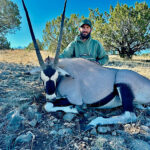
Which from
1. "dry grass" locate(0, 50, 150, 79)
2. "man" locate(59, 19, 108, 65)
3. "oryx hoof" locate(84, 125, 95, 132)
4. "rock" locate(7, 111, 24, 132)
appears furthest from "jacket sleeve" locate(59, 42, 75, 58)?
"oryx hoof" locate(84, 125, 95, 132)

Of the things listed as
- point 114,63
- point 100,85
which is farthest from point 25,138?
point 114,63

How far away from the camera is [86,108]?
291 cm

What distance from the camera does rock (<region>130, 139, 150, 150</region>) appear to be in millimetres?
1821

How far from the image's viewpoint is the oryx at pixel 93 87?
2.73 m

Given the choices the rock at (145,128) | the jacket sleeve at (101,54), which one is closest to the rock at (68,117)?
the rock at (145,128)

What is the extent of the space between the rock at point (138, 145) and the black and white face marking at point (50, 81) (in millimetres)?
1538

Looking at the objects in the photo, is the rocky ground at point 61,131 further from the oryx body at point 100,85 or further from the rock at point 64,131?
the oryx body at point 100,85

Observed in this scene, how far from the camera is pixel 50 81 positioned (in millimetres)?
2758

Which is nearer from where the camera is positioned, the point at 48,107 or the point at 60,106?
the point at 48,107

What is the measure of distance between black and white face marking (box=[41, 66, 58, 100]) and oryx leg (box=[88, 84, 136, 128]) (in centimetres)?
93

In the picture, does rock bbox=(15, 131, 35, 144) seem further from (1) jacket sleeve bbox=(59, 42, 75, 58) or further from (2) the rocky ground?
(1) jacket sleeve bbox=(59, 42, 75, 58)

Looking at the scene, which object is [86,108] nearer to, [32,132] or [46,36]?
[32,132]

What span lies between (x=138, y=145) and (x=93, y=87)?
1303mm

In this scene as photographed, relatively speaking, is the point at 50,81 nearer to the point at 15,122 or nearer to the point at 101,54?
the point at 15,122
